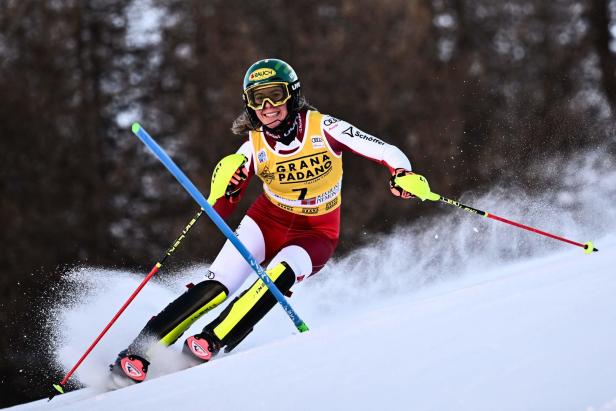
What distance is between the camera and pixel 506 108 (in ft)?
25.0

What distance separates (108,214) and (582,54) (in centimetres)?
551

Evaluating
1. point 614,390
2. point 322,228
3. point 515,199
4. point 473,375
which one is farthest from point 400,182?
point 515,199

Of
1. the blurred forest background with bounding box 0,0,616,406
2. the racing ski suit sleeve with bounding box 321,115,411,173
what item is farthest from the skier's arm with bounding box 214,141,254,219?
the blurred forest background with bounding box 0,0,616,406

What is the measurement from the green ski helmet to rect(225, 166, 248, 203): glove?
0.34m

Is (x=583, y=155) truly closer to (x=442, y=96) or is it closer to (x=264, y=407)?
(x=442, y=96)

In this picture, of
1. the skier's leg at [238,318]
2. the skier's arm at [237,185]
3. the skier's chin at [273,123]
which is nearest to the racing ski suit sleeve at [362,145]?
the skier's chin at [273,123]

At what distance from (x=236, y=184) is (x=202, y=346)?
866mm

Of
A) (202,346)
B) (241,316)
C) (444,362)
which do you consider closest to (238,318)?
(241,316)

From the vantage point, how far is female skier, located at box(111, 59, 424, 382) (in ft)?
9.37

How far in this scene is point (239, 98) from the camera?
7.51m

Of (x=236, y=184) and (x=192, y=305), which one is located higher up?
(x=236, y=184)

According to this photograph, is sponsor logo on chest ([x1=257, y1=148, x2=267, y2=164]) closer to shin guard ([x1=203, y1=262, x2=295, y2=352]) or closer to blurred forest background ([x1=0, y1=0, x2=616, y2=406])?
shin guard ([x1=203, y1=262, x2=295, y2=352])

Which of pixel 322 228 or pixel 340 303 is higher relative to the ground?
pixel 322 228

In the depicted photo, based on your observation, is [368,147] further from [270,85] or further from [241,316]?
[241,316]
